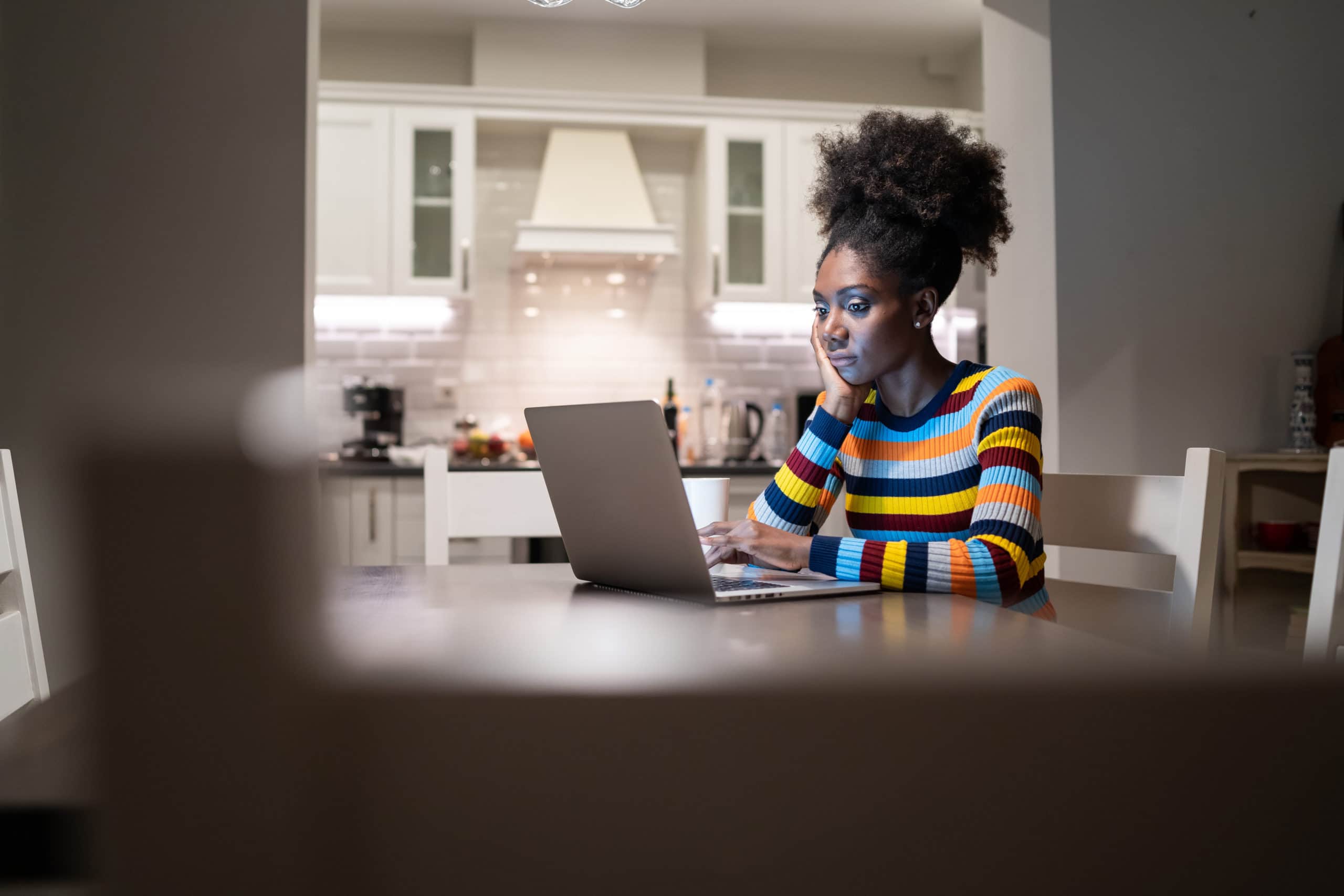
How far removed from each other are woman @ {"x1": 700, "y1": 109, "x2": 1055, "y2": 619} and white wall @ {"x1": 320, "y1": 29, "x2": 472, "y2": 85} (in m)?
3.01

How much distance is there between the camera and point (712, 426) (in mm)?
3840

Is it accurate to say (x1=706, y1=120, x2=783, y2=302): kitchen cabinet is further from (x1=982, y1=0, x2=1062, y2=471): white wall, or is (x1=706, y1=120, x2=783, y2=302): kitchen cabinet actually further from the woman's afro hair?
the woman's afro hair

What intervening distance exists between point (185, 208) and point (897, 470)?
1.36 meters

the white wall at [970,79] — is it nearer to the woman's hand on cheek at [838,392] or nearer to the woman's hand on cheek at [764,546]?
the woman's hand on cheek at [838,392]

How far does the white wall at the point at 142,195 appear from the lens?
1.73 meters

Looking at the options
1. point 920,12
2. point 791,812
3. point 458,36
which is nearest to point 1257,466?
point 920,12

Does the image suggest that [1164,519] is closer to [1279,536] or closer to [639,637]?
[639,637]

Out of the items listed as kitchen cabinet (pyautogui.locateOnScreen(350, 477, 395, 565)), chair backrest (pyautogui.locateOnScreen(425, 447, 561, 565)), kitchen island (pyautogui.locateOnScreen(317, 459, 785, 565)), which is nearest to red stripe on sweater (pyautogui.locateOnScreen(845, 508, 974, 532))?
chair backrest (pyautogui.locateOnScreen(425, 447, 561, 565))

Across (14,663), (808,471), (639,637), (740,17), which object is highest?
(740,17)

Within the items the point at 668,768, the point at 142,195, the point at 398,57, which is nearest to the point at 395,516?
the point at 142,195

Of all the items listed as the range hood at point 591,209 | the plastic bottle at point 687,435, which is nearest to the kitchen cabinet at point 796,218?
the range hood at point 591,209

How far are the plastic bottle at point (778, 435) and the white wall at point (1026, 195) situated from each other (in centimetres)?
134

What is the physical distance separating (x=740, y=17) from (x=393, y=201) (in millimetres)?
1518

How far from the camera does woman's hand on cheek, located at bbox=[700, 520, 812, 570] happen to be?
987 mm
